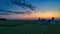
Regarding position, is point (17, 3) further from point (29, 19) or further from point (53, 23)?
point (53, 23)

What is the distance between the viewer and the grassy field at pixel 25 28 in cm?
256

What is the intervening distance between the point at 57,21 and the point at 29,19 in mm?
467

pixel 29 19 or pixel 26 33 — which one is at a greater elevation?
pixel 29 19

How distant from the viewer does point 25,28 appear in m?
2.60

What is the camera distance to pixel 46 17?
103 inches

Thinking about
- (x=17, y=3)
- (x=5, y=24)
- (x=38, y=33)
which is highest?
(x=17, y=3)

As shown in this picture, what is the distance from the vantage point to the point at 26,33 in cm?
A: 258

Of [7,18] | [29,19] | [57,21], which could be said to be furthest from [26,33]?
[57,21]

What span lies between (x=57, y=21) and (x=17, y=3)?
72 cm

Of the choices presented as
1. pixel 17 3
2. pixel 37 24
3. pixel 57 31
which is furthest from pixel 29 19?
pixel 57 31

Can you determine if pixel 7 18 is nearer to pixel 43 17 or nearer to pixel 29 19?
pixel 29 19

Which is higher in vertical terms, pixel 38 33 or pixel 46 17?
pixel 46 17

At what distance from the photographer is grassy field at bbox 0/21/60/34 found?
256cm

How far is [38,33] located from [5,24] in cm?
55
